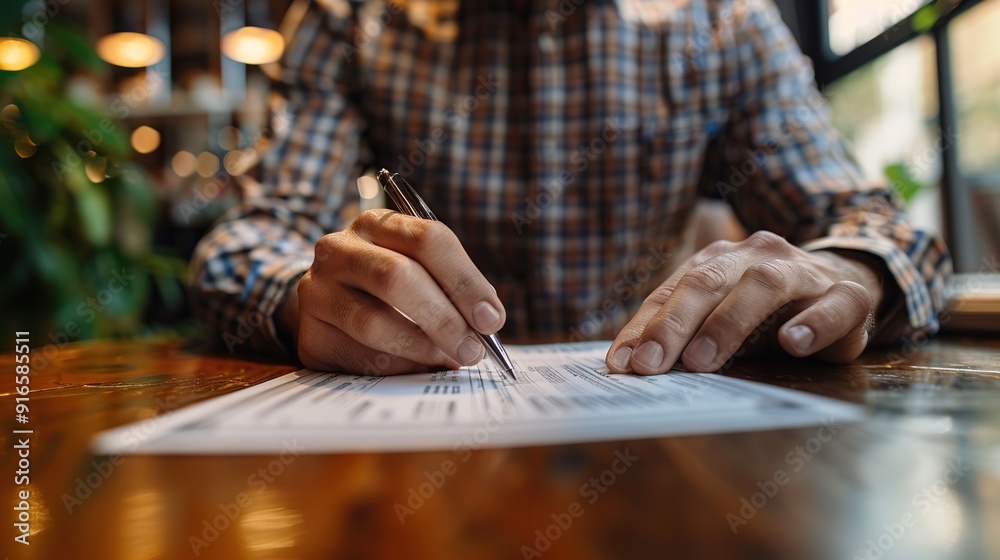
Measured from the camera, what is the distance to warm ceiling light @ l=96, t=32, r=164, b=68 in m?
3.59

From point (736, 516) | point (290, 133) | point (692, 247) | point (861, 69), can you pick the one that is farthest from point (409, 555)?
point (861, 69)

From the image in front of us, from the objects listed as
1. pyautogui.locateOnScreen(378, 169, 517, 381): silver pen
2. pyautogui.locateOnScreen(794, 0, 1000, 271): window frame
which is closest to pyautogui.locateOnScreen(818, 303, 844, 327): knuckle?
pyautogui.locateOnScreen(378, 169, 517, 381): silver pen

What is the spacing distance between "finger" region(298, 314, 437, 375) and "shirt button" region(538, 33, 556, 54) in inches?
25.2

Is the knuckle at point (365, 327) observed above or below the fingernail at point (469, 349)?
above

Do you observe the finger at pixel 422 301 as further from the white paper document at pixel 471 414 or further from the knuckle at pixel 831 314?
the knuckle at pixel 831 314

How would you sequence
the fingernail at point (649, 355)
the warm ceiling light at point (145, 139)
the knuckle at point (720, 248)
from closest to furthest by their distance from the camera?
the fingernail at point (649, 355)
the knuckle at point (720, 248)
the warm ceiling light at point (145, 139)

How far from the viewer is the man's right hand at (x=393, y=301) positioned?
16.2 inches

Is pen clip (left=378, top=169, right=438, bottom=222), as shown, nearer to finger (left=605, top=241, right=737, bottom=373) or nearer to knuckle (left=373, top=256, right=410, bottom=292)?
knuckle (left=373, top=256, right=410, bottom=292)

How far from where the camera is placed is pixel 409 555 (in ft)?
0.51

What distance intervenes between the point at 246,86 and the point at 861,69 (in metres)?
3.26

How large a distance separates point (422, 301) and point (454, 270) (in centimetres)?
3

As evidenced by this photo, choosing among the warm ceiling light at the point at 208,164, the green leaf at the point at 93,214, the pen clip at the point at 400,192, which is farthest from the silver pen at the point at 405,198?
the warm ceiling light at the point at 208,164

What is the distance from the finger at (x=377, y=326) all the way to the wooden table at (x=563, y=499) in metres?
0.19

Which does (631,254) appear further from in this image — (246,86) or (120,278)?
(246,86)
